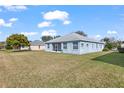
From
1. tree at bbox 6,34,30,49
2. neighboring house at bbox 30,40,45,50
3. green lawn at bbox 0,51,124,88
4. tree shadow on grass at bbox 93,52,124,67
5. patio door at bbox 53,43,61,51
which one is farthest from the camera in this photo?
neighboring house at bbox 30,40,45,50

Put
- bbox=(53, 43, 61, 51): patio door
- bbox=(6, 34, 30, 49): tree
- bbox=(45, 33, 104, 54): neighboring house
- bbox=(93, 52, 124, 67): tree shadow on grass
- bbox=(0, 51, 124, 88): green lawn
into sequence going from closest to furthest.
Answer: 1. bbox=(0, 51, 124, 88): green lawn
2. bbox=(93, 52, 124, 67): tree shadow on grass
3. bbox=(45, 33, 104, 54): neighboring house
4. bbox=(53, 43, 61, 51): patio door
5. bbox=(6, 34, 30, 49): tree

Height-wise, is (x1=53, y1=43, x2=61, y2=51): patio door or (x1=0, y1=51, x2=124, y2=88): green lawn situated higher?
(x1=53, y1=43, x2=61, y2=51): patio door

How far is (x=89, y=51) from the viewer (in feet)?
97.0

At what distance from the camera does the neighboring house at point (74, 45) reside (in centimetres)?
2709

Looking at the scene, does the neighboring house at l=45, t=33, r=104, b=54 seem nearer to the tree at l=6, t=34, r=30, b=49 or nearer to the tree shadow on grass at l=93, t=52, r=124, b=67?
the tree at l=6, t=34, r=30, b=49

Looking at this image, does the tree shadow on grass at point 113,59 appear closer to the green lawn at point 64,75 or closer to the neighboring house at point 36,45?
the green lawn at point 64,75

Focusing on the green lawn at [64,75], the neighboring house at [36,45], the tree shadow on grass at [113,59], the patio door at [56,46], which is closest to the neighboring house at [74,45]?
the patio door at [56,46]

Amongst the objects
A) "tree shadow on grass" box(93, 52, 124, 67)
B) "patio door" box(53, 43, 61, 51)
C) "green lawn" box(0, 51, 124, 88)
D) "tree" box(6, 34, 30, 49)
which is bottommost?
"green lawn" box(0, 51, 124, 88)

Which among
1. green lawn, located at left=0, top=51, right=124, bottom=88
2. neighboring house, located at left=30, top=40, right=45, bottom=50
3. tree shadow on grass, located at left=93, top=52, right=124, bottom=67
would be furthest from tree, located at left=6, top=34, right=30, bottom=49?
green lawn, located at left=0, top=51, right=124, bottom=88

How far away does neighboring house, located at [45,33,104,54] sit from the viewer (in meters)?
27.1

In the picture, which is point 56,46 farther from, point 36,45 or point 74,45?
point 36,45

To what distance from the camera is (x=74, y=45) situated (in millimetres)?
27516
